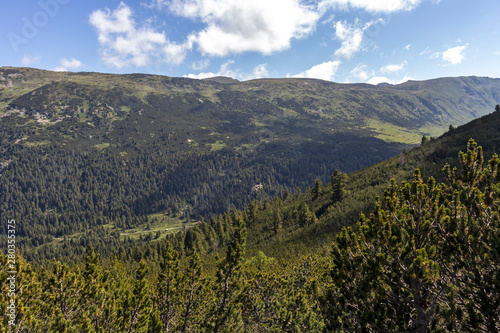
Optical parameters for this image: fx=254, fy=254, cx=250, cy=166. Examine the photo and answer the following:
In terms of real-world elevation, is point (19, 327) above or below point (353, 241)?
below

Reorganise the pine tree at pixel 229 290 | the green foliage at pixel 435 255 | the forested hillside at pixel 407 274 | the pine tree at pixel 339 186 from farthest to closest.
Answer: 1. the pine tree at pixel 339 186
2. the pine tree at pixel 229 290
3. the forested hillside at pixel 407 274
4. the green foliage at pixel 435 255

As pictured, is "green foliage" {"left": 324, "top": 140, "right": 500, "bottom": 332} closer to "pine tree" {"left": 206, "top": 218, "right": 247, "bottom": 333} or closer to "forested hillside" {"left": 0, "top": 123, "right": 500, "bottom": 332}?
"forested hillside" {"left": 0, "top": 123, "right": 500, "bottom": 332}

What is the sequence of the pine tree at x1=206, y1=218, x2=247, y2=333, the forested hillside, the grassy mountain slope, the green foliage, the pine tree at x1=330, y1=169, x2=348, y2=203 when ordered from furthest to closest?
the pine tree at x1=330, y1=169, x2=348, y2=203 → the grassy mountain slope → the pine tree at x1=206, y1=218, x2=247, y2=333 → the forested hillside → the green foliage

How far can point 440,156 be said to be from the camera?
13112 cm

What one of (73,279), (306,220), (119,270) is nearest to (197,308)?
(119,270)

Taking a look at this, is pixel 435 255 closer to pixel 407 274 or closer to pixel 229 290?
pixel 407 274

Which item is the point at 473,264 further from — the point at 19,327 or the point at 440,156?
the point at 440,156

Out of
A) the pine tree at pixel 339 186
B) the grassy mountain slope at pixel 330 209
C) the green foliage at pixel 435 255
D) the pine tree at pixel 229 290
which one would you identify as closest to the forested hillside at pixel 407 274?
the green foliage at pixel 435 255

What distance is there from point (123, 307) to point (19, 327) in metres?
7.08

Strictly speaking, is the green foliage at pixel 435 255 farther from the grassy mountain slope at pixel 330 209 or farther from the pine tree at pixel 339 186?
the pine tree at pixel 339 186

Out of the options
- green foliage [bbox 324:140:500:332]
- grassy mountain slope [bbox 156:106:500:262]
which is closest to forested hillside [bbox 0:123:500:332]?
green foliage [bbox 324:140:500:332]

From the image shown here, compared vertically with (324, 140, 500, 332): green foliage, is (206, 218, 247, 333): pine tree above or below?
below

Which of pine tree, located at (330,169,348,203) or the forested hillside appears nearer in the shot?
the forested hillside

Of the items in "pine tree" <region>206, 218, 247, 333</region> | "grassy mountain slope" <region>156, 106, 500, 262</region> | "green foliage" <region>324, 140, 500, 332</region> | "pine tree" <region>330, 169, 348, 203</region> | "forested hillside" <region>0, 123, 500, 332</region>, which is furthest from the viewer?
"pine tree" <region>330, 169, 348, 203</region>
